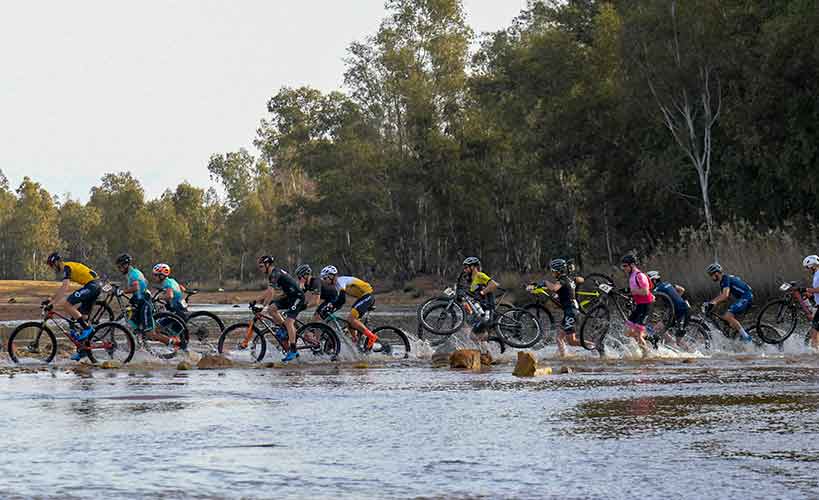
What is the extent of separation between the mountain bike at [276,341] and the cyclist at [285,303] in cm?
11

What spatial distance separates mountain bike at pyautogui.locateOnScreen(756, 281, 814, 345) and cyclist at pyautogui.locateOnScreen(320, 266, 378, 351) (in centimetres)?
742

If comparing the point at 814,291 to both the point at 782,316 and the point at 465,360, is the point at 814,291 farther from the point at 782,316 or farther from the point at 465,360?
the point at 465,360

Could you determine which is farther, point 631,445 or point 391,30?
point 391,30

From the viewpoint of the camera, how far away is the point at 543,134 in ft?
205

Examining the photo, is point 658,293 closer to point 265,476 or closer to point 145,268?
point 265,476

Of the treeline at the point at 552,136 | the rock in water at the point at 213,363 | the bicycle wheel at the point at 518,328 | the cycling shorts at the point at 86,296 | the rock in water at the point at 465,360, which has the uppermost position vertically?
the treeline at the point at 552,136

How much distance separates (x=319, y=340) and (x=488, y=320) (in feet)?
11.0

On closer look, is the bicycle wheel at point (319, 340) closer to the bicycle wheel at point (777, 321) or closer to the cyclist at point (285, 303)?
the cyclist at point (285, 303)

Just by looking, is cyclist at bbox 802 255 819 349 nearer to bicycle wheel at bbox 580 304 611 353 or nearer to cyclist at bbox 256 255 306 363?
bicycle wheel at bbox 580 304 611 353

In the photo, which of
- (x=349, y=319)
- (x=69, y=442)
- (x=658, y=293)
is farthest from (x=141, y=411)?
(x=658, y=293)

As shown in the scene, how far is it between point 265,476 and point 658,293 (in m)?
15.9

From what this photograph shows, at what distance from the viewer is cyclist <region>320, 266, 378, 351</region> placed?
22.9 m

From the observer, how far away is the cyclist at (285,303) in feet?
73.2

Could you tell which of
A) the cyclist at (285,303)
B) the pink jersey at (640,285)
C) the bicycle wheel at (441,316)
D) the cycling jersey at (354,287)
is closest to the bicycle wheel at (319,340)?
the cyclist at (285,303)
